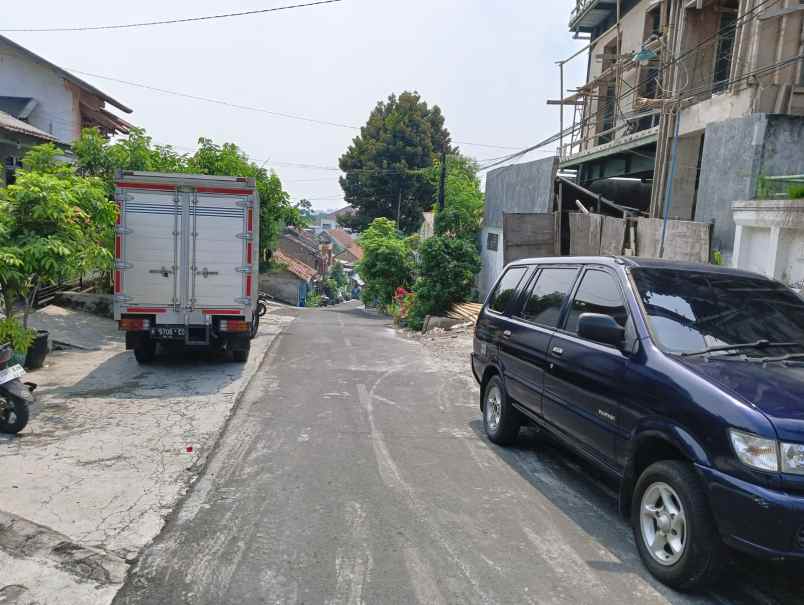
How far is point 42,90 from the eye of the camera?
2253 cm

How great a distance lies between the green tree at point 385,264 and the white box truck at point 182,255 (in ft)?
70.0

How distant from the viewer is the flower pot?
9703 millimetres

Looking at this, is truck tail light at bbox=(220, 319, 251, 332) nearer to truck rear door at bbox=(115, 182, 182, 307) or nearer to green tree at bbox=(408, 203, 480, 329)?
truck rear door at bbox=(115, 182, 182, 307)

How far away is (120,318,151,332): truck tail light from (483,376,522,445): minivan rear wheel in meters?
5.79

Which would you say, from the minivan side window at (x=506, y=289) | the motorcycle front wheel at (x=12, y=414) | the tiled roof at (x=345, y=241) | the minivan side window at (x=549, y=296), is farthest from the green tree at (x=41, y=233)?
the tiled roof at (x=345, y=241)

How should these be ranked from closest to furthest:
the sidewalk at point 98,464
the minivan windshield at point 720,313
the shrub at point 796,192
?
the sidewalk at point 98,464, the minivan windshield at point 720,313, the shrub at point 796,192

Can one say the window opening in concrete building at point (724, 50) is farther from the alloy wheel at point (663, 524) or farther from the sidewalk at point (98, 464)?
the alloy wheel at point (663, 524)

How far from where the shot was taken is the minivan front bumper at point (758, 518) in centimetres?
321

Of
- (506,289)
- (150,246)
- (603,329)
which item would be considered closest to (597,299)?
(603,329)

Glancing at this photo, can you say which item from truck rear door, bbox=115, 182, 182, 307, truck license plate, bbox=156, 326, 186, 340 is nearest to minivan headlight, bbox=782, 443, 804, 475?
truck license plate, bbox=156, 326, 186, 340

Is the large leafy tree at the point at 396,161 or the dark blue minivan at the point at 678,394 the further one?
the large leafy tree at the point at 396,161

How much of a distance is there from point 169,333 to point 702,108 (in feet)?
34.7

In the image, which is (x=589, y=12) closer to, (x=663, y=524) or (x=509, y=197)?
(x=509, y=197)

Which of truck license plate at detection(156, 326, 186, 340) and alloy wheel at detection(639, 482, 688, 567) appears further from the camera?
truck license plate at detection(156, 326, 186, 340)
